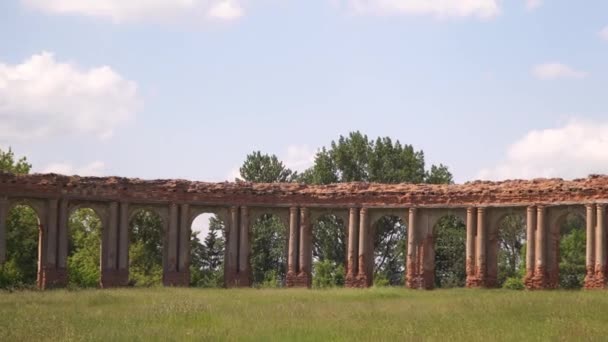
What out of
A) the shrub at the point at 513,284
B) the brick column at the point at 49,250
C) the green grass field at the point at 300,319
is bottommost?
the shrub at the point at 513,284

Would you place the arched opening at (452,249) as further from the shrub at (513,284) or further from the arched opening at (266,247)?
the arched opening at (266,247)

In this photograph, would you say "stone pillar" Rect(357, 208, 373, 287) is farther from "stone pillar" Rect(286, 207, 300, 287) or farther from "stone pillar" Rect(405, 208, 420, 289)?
"stone pillar" Rect(286, 207, 300, 287)

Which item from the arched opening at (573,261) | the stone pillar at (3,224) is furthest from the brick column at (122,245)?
the arched opening at (573,261)

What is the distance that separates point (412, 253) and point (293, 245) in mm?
4921

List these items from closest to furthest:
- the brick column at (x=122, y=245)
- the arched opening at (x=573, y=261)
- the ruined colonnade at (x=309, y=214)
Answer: the ruined colonnade at (x=309, y=214)
the brick column at (x=122, y=245)
the arched opening at (x=573, y=261)

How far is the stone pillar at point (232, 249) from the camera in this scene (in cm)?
3734

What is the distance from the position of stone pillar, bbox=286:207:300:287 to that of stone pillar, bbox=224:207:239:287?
2198 mm

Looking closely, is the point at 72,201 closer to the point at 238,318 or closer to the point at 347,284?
the point at 347,284

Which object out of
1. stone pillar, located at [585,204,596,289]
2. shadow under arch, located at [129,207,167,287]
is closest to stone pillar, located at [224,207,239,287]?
shadow under arch, located at [129,207,167,287]

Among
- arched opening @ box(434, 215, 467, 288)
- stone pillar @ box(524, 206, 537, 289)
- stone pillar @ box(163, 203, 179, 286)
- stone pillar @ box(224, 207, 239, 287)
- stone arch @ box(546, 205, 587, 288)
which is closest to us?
stone arch @ box(546, 205, 587, 288)

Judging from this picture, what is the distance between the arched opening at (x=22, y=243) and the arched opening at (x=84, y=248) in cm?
191

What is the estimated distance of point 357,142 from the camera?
55.2 meters

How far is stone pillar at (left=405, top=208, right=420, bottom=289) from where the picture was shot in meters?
36.6

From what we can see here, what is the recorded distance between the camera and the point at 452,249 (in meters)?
51.6
